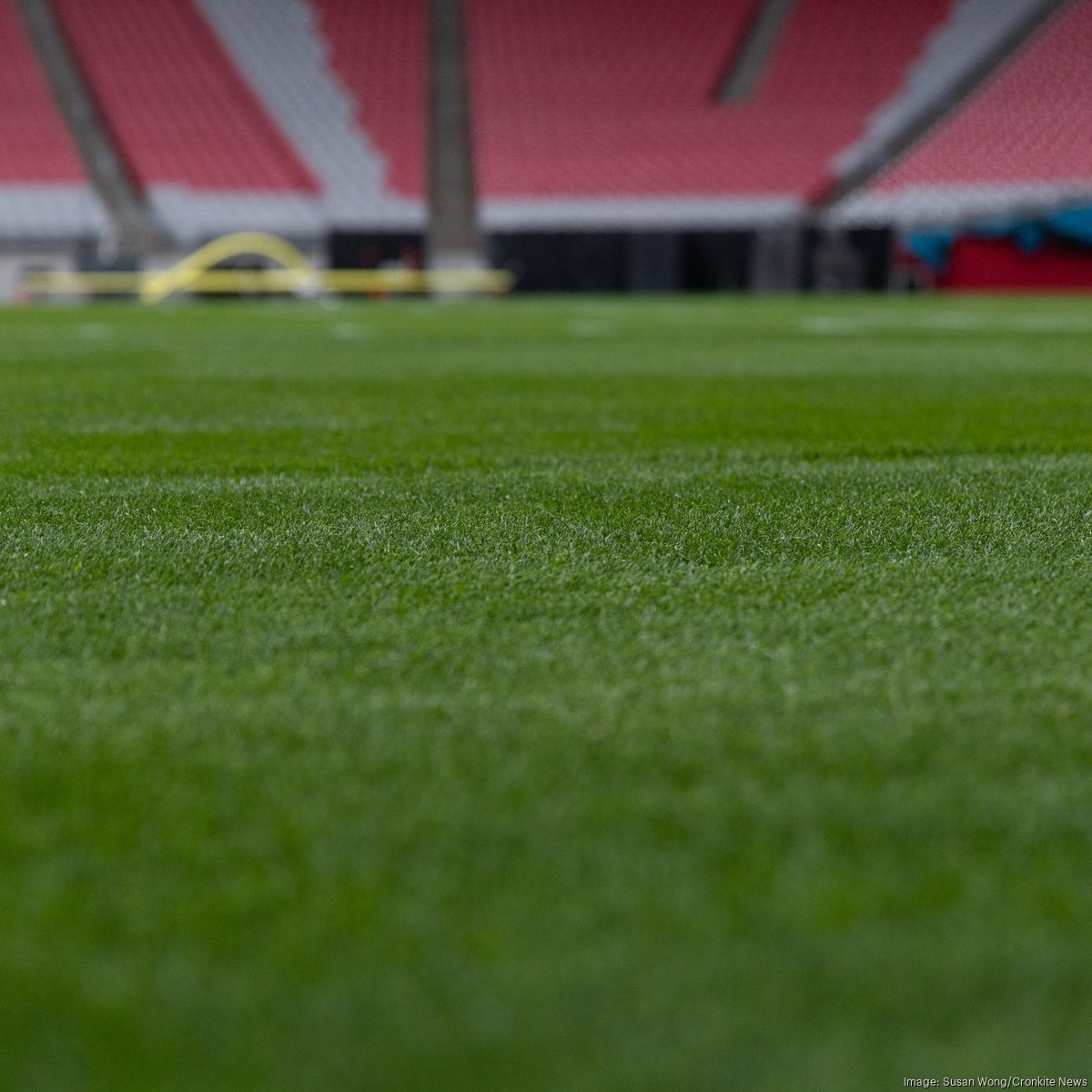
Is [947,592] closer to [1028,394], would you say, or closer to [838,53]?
[1028,394]

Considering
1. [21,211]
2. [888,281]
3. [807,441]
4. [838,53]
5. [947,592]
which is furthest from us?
[838,53]

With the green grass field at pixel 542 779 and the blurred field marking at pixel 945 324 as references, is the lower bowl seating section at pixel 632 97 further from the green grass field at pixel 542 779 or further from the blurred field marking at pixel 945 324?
the green grass field at pixel 542 779

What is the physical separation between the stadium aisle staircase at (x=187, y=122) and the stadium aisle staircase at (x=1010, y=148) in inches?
255

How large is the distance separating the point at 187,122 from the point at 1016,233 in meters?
9.37

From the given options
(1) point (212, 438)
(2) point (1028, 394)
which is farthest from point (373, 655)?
(2) point (1028, 394)

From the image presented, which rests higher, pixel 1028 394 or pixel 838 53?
pixel 838 53

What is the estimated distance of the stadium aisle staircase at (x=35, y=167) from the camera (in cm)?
1386

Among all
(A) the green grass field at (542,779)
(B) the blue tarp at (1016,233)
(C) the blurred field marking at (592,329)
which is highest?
(B) the blue tarp at (1016,233)

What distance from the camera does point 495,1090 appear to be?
0.53m

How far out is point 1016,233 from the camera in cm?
1342

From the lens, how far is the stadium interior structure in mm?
13391

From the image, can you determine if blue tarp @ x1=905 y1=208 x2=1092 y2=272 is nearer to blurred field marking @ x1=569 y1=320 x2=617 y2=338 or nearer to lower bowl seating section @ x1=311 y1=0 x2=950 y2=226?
lower bowl seating section @ x1=311 y1=0 x2=950 y2=226

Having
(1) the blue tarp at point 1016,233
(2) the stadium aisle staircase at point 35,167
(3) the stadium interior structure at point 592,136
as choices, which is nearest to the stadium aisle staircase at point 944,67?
(3) the stadium interior structure at point 592,136

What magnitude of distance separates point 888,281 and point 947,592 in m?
12.2
